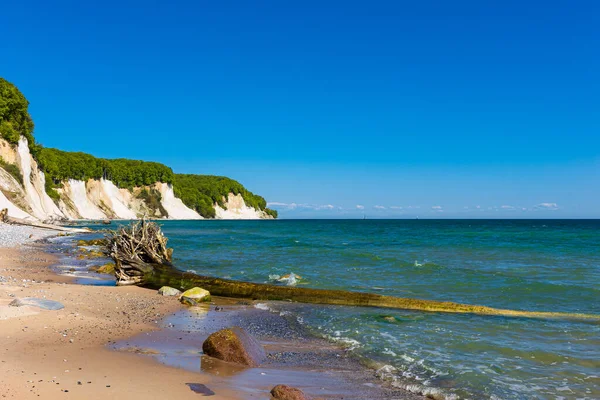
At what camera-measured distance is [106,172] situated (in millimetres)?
113500

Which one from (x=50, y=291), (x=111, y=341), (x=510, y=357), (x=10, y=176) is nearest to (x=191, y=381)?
(x=111, y=341)

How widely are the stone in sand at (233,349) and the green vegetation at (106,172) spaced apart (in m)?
55.8

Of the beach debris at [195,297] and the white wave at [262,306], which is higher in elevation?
the beach debris at [195,297]

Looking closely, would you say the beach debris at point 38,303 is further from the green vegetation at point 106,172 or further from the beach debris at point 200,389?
the green vegetation at point 106,172

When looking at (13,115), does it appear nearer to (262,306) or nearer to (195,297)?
(195,297)

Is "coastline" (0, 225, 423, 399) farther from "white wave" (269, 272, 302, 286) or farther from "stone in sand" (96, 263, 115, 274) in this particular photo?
"stone in sand" (96, 263, 115, 274)

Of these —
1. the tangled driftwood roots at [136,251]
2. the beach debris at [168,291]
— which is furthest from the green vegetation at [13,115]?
the beach debris at [168,291]

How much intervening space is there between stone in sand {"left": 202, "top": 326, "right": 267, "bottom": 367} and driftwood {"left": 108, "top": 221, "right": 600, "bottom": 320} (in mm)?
6085

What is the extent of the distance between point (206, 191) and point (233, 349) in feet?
520

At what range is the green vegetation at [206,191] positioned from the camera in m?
150

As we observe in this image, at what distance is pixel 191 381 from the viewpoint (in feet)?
20.1

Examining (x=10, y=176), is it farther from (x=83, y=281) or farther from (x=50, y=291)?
(x=50, y=291)

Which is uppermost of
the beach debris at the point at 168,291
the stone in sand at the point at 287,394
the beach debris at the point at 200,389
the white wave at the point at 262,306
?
the stone in sand at the point at 287,394

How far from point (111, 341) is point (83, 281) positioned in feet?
30.5
